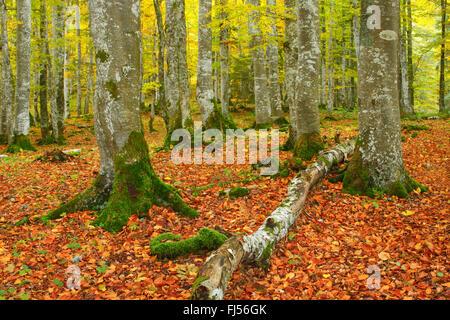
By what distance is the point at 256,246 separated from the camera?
158 inches

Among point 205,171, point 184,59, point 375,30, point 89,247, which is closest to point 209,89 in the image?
point 184,59

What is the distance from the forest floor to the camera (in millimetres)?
3586

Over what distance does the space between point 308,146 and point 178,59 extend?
246 inches

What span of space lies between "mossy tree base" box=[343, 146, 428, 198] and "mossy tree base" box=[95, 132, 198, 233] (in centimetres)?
354

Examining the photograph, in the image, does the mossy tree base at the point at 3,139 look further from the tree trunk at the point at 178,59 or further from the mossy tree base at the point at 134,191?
the mossy tree base at the point at 134,191

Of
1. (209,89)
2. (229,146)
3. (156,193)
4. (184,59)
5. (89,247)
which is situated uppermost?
(184,59)

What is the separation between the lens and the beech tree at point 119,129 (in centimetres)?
516

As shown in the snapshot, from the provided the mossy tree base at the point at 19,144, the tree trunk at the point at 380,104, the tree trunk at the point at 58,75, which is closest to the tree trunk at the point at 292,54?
the tree trunk at the point at 380,104

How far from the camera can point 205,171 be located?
863cm

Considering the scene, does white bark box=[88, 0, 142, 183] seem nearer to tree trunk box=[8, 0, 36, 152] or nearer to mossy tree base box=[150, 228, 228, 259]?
mossy tree base box=[150, 228, 228, 259]

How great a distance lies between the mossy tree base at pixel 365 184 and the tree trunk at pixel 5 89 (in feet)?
46.2

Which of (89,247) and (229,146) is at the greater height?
(229,146)
